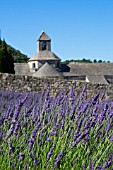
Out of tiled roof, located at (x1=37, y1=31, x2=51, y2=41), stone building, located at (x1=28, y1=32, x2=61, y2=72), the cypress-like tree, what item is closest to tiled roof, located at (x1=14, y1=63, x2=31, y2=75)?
stone building, located at (x1=28, y1=32, x2=61, y2=72)

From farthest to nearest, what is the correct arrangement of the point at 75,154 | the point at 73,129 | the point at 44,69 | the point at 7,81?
the point at 44,69
the point at 7,81
the point at 73,129
the point at 75,154

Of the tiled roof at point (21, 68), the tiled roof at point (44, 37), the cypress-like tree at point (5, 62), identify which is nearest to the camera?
the cypress-like tree at point (5, 62)

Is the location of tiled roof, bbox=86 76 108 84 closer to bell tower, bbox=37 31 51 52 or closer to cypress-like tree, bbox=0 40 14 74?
bell tower, bbox=37 31 51 52

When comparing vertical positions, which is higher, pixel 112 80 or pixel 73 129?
pixel 73 129

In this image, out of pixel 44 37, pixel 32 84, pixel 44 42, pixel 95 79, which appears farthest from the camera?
pixel 44 42

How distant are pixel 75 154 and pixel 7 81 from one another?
809 centimetres


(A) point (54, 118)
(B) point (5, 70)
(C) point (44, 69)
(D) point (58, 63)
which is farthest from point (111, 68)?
(A) point (54, 118)

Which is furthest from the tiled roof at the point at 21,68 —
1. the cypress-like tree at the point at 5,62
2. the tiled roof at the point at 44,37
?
the cypress-like tree at the point at 5,62

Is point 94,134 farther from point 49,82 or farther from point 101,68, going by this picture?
point 101,68

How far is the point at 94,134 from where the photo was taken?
9.34 feet

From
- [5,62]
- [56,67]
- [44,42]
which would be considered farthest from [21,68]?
[5,62]

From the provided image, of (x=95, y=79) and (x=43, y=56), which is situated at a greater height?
(x=43, y=56)

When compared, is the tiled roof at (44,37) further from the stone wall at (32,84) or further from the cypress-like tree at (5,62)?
the stone wall at (32,84)

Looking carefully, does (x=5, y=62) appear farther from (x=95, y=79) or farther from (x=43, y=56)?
(x=43, y=56)
